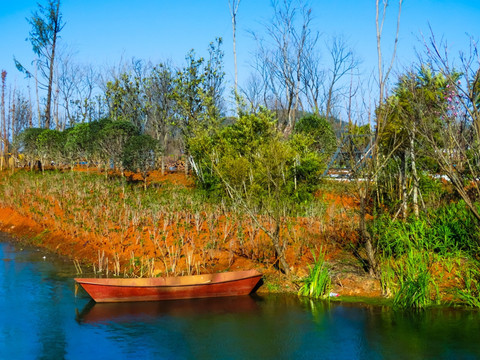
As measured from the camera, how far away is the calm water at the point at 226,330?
7.82 metres

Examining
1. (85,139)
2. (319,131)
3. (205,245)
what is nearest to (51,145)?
(85,139)

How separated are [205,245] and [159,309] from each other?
358 cm

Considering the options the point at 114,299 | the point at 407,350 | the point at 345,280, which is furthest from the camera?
the point at 345,280

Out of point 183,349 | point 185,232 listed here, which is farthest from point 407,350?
point 185,232

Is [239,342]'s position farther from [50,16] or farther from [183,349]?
[50,16]

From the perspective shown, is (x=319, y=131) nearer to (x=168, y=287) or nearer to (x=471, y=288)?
(x=471, y=288)

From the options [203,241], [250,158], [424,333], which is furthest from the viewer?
[250,158]

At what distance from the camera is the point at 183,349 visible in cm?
799

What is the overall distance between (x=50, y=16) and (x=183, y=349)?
31.2 m

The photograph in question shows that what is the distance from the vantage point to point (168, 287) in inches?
391

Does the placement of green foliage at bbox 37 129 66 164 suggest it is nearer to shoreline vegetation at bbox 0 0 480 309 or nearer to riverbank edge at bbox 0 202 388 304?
shoreline vegetation at bbox 0 0 480 309

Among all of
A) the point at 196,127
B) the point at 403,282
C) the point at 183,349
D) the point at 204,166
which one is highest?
the point at 196,127

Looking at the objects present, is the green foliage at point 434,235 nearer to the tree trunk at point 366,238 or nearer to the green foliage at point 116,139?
the tree trunk at point 366,238

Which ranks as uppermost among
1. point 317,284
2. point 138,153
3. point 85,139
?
point 85,139
